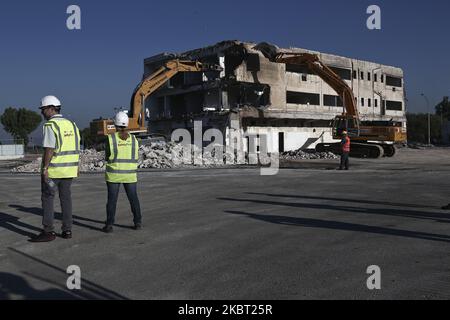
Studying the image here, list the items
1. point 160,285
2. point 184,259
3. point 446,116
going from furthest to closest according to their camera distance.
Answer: point 446,116, point 184,259, point 160,285

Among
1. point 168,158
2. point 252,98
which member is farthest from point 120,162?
point 252,98

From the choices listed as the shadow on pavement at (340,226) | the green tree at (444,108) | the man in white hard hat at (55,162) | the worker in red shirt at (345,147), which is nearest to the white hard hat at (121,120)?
the man in white hard hat at (55,162)

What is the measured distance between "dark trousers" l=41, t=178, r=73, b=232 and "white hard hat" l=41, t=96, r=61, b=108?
1.13 m

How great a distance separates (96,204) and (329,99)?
4509 centimetres

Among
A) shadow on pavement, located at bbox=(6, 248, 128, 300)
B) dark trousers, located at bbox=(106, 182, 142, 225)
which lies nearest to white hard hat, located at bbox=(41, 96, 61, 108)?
dark trousers, located at bbox=(106, 182, 142, 225)

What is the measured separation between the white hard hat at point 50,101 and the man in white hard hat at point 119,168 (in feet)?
3.04

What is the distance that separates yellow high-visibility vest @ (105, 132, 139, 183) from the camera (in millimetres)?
7371

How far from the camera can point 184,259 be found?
5.64 m

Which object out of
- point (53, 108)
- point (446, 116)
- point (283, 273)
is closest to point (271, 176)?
point (53, 108)

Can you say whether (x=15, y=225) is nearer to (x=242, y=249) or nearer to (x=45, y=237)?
(x=45, y=237)

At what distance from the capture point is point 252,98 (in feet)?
147

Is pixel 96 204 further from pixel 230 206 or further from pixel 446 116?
pixel 446 116

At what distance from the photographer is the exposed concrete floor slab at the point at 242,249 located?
4.52 m

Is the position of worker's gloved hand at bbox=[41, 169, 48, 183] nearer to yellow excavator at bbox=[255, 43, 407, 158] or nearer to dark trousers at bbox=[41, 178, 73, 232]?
dark trousers at bbox=[41, 178, 73, 232]
